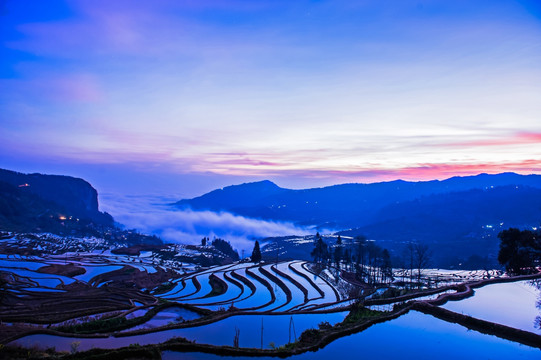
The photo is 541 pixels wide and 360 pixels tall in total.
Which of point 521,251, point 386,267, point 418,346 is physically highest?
point 521,251

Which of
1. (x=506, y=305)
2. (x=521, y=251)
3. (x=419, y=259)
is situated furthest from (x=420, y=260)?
(x=506, y=305)

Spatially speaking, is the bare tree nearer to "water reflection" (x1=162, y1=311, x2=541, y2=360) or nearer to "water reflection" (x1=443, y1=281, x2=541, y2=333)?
"water reflection" (x1=443, y1=281, x2=541, y2=333)

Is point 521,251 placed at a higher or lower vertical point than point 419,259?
higher

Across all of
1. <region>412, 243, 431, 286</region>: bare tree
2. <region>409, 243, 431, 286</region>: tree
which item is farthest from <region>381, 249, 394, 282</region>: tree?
<region>412, 243, 431, 286</region>: bare tree

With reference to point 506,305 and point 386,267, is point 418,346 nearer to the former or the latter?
point 506,305

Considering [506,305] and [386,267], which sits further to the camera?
[386,267]

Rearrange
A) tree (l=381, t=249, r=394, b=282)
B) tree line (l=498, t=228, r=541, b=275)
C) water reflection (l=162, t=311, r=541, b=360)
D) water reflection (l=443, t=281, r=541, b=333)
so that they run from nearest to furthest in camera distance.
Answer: water reflection (l=162, t=311, r=541, b=360)
water reflection (l=443, t=281, r=541, b=333)
tree line (l=498, t=228, r=541, b=275)
tree (l=381, t=249, r=394, b=282)

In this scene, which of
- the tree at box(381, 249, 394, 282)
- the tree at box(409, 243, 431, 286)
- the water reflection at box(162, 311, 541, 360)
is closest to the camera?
the water reflection at box(162, 311, 541, 360)

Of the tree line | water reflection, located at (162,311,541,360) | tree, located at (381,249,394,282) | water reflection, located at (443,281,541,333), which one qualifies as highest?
the tree line

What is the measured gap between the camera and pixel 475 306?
23688mm

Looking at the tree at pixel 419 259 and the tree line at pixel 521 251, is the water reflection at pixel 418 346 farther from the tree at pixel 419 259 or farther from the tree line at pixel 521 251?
the tree line at pixel 521 251

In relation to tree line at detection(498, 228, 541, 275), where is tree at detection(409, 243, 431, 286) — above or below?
below

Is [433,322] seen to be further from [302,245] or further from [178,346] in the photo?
[302,245]

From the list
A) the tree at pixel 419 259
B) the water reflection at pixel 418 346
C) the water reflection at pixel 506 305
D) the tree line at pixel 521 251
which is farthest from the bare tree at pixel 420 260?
the water reflection at pixel 418 346
